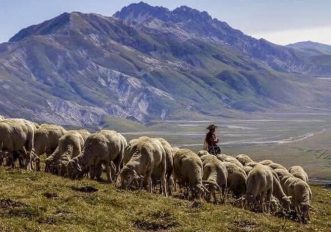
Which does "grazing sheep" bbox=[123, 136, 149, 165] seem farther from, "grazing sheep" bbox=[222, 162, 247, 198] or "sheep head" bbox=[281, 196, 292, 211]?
"sheep head" bbox=[281, 196, 292, 211]

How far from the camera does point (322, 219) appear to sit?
1428 inches

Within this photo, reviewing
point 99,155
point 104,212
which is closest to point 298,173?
point 99,155

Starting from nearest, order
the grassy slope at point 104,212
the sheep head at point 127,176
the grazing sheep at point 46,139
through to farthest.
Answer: the grassy slope at point 104,212 → the sheep head at point 127,176 → the grazing sheep at point 46,139

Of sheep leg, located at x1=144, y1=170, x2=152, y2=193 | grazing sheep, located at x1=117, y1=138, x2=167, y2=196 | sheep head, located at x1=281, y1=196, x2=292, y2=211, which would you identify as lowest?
sheep head, located at x1=281, y1=196, x2=292, y2=211

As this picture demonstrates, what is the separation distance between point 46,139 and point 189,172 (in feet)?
43.5

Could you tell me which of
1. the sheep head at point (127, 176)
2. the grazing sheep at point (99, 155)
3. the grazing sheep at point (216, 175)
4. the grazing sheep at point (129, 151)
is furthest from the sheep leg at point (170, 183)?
the sheep head at point (127, 176)

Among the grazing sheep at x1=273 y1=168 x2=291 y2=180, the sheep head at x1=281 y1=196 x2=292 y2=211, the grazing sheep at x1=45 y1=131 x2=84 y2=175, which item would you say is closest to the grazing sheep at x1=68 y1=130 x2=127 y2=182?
the grazing sheep at x1=45 y1=131 x2=84 y2=175

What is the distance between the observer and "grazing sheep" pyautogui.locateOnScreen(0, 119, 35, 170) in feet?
128

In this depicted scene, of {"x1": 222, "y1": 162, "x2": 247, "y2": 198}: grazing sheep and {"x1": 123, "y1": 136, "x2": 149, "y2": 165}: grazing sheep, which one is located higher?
{"x1": 123, "y1": 136, "x2": 149, "y2": 165}: grazing sheep

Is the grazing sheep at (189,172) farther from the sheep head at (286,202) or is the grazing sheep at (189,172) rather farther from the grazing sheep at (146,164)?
the sheep head at (286,202)

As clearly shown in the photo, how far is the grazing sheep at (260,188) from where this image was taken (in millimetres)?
36438

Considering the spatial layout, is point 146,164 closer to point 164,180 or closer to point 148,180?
point 148,180

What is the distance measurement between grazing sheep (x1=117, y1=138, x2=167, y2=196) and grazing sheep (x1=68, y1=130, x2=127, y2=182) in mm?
2066

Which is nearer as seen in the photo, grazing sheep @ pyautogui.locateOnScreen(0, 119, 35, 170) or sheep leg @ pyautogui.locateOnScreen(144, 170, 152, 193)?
sheep leg @ pyautogui.locateOnScreen(144, 170, 152, 193)
